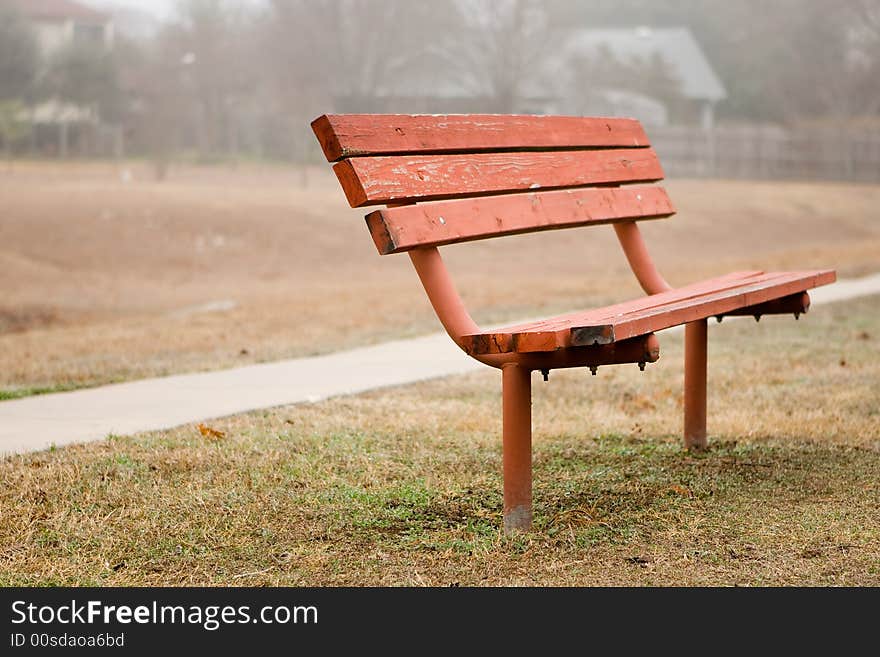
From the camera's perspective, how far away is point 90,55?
3972 centimetres

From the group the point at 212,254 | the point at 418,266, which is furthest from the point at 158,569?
the point at 212,254

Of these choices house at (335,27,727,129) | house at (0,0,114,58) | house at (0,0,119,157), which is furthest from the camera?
house at (0,0,114,58)

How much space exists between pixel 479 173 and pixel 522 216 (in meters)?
0.24

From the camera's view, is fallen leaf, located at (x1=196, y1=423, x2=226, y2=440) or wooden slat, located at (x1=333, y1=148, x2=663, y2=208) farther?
fallen leaf, located at (x1=196, y1=423, x2=226, y2=440)

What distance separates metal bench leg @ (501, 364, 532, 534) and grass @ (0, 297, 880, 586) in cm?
7

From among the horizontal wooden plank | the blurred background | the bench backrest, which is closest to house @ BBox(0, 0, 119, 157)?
the blurred background

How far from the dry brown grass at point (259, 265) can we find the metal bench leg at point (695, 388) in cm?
312

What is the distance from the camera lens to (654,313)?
3.73 m

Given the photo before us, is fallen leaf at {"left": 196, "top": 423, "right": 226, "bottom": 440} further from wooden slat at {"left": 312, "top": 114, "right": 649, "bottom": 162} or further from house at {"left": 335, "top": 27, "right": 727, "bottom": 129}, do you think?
house at {"left": 335, "top": 27, "right": 727, "bottom": 129}

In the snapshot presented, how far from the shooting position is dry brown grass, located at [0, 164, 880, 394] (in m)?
8.73

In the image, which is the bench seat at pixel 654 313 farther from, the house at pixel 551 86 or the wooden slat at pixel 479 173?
Answer: the house at pixel 551 86

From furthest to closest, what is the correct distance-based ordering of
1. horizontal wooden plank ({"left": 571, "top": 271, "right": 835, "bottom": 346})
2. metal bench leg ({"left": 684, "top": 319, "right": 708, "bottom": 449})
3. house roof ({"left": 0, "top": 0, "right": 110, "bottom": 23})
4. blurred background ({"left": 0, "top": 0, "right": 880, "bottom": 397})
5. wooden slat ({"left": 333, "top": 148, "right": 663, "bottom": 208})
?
1. house roof ({"left": 0, "top": 0, "right": 110, "bottom": 23})
2. blurred background ({"left": 0, "top": 0, "right": 880, "bottom": 397})
3. metal bench leg ({"left": 684, "top": 319, "right": 708, "bottom": 449})
4. wooden slat ({"left": 333, "top": 148, "right": 663, "bottom": 208})
5. horizontal wooden plank ({"left": 571, "top": 271, "right": 835, "bottom": 346})

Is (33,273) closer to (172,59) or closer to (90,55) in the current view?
(90,55)

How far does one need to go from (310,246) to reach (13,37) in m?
22.7
